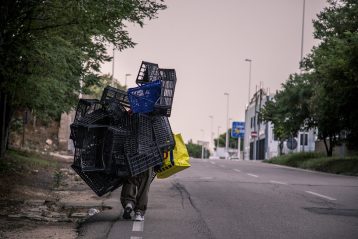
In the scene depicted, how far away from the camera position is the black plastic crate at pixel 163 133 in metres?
9.09

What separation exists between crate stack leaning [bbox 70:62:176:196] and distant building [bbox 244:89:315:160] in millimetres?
62164

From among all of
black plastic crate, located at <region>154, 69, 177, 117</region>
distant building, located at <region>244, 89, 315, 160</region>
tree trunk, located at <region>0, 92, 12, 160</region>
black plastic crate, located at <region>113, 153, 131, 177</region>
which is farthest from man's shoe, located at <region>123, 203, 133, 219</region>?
distant building, located at <region>244, 89, 315, 160</region>

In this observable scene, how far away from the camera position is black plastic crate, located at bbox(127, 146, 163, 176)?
28.7 ft

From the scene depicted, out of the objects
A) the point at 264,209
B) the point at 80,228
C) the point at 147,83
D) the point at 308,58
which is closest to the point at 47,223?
the point at 80,228

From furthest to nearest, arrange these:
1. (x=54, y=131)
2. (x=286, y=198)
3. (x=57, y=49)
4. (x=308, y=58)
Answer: (x=54, y=131) < (x=308, y=58) < (x=57, y=49) < (x=286, y=198)

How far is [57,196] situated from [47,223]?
5.29m

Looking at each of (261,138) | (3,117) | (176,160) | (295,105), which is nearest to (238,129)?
(261,138)

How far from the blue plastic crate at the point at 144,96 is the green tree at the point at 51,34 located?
12.1 feet

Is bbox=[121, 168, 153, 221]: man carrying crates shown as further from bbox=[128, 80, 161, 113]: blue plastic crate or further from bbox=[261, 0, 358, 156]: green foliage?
bbox=[261, 0, 358, 156]: green foliage

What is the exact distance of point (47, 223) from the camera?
31.6 ft

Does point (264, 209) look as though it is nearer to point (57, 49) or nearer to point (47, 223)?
point (47, 223)

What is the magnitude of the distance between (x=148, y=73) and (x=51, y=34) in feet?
18.8

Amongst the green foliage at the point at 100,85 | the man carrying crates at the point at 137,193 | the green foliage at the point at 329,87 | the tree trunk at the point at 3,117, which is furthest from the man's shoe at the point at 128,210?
the green foliage at the point at 329,87

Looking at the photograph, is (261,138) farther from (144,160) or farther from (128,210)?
(144,160)
